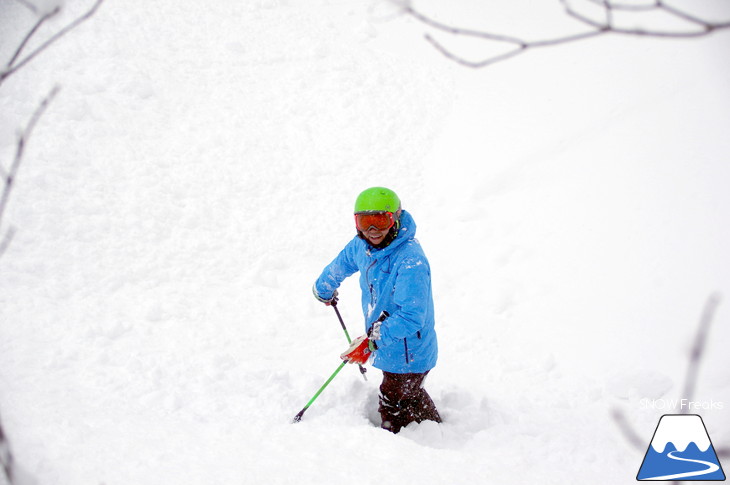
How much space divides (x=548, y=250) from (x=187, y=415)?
14.5 feet

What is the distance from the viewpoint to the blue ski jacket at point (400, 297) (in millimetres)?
3443

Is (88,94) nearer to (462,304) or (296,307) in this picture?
(296,307)

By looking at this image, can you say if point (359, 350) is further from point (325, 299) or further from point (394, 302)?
point (325, 299)

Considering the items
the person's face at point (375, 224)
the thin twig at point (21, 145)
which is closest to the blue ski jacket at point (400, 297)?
the person's face at point (375, 224)

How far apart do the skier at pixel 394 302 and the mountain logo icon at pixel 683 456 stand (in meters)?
1.56

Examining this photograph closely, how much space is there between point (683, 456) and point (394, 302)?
2.05 m

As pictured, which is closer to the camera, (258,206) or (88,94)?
(258,206)

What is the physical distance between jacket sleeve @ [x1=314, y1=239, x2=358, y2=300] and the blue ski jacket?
0.03m

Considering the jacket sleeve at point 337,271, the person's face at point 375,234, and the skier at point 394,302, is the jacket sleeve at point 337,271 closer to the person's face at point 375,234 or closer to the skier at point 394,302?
the skier at point 394,302

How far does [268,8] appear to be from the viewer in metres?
11.9

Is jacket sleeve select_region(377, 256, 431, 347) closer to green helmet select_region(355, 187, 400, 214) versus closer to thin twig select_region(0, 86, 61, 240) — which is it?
green helmet select_region(355, 187, 400, 214)

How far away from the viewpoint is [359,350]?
3.61 metres

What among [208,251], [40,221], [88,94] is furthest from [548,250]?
[88,94]

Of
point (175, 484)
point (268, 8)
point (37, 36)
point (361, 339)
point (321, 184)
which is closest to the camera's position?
point (175, 484)
